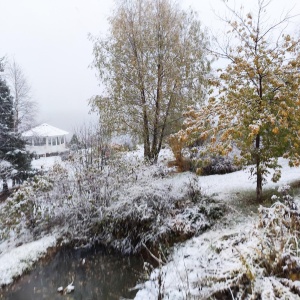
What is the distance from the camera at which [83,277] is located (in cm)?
630

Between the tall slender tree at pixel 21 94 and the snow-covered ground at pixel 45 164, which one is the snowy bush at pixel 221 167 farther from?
the tall slender tree at pixel 21 94

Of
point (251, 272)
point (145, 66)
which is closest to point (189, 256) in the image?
point (251, 272)

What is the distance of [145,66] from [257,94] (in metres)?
6.28

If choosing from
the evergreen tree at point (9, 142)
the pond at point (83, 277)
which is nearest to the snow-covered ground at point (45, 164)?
the evergreen tree at point (9, 142)

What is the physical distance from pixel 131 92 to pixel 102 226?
6581mm

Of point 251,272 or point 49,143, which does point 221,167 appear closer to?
point 251,272

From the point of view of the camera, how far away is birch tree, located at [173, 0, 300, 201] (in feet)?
21.1

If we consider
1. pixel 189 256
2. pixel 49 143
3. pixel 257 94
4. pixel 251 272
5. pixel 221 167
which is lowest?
pixel 189 256

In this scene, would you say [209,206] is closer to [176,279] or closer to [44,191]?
[176,279]

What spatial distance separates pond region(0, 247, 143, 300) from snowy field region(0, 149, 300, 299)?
20.0 inches

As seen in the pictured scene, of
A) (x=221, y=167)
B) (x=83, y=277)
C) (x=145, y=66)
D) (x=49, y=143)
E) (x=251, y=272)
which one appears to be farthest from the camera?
(x=49, y=143)

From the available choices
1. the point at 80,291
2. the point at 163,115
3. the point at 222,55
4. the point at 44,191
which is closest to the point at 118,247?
the point at 80,291

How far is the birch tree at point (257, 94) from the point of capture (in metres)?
6.44

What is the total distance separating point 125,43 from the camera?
39.8 ft
